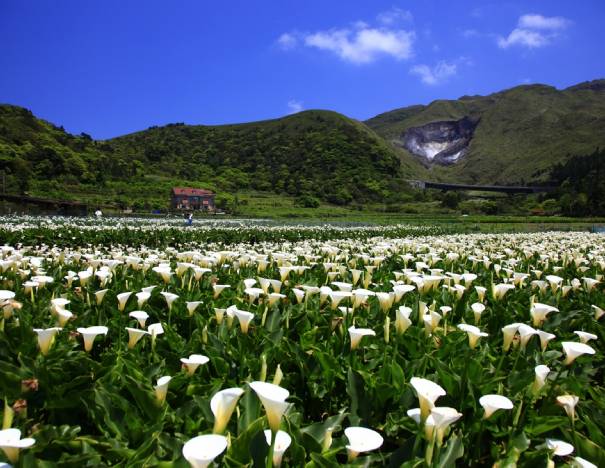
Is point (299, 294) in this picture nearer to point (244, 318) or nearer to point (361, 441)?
point (244, 318)

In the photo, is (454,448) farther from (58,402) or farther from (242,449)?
(58,402)

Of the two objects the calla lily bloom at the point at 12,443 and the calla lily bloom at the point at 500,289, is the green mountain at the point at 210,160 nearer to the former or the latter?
the calla lily bloom at the point at 500,289

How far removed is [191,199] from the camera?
7525 cm

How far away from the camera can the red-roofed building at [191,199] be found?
233 ft

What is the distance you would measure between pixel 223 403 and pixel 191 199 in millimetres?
76935

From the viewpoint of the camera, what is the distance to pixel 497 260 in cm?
771

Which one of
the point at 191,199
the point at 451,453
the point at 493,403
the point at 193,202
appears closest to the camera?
the point at 451,453

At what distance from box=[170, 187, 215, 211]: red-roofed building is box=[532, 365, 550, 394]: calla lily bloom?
2743 inches

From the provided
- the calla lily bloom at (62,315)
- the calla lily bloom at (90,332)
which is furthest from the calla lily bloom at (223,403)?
the calla lily bloom at (62,315)

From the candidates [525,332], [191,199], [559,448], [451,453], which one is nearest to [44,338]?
[451,453]

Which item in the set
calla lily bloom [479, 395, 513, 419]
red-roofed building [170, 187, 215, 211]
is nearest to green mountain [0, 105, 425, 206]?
red-roofed building [170, 187, 215, 211]

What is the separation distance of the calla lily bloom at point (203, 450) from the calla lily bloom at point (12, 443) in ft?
1.65

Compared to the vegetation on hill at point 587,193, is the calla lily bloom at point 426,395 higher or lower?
lower

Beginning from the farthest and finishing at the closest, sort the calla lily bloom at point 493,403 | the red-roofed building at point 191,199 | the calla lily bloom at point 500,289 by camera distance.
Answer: the red-roofed building at point 191,199, the calla lily bloom at point 500,289, the calla lily bloom at point 493,403
